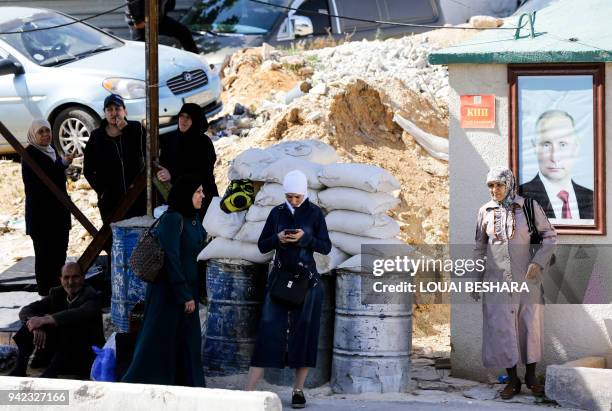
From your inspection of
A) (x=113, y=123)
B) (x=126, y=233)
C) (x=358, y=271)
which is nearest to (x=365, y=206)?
(x=358, y=271)

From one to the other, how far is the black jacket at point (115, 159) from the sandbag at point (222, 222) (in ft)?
4.51

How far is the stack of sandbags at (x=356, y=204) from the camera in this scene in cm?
946

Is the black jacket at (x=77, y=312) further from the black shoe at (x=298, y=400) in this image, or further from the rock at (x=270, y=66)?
the rock at (x=270, y=66)

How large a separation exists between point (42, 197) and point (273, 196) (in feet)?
8.73

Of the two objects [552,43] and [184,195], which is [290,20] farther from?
[184,195]

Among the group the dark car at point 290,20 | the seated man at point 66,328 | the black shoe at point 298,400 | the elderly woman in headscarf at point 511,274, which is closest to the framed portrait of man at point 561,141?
the elderly woman in headscarf at point 511,274

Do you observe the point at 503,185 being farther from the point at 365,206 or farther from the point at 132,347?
the point at 132,347

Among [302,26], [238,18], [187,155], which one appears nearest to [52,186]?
[187,155]

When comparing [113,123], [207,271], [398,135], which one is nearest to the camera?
[207,271]

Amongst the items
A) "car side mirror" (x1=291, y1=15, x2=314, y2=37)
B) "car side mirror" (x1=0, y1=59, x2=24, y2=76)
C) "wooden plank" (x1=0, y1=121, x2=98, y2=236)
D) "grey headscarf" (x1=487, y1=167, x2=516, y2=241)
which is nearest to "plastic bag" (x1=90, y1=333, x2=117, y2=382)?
"wooden plank" (x1=0, y1=121, x2=98, y2=236)

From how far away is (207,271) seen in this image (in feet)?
32.6

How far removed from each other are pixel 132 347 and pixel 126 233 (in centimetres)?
122

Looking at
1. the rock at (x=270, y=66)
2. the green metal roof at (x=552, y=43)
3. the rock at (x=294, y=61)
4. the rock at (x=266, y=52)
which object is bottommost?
the green metal roof at (x=552, y=43)

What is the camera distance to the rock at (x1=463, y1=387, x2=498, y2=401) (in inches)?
372
